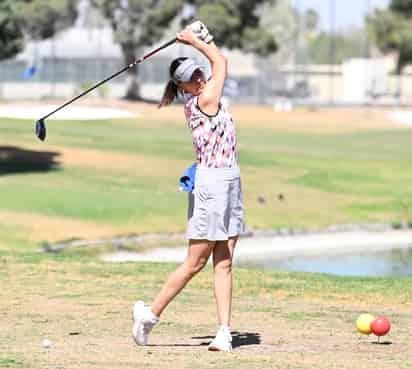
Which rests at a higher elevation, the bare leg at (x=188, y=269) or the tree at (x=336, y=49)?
the bare leg at (x=188, y=269)

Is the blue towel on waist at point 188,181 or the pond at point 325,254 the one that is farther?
the pond at point 325,254

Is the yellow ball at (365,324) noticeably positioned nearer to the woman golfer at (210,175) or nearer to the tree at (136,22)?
the woman golfer at (210,175)

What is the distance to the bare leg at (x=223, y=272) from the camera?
9.62 m

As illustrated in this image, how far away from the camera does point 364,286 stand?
1463 cm

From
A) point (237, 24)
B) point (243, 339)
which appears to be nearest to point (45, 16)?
point (237, 24)

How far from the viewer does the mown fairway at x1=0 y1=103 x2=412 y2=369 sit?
9.56m

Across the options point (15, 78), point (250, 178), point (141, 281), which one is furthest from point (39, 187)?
point (15, 78)

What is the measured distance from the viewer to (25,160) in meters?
38.7

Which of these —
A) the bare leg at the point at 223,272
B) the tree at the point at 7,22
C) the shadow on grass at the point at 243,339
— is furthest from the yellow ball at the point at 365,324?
the tree at the point at 7,22

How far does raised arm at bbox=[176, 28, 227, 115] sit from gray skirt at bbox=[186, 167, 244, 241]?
448 millimetres

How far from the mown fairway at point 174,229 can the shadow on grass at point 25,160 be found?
0.06 metres

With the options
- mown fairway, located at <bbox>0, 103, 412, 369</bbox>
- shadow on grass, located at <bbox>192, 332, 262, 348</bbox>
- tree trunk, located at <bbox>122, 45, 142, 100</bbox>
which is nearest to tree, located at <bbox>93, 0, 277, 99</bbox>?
tree trunk, located at <bbox>122, 45, 142, 100</bbox>

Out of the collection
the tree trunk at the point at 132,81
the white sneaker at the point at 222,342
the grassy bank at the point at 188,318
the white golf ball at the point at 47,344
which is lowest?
the tree trunk at the point at 132,81

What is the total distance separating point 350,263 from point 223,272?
47.0ft
